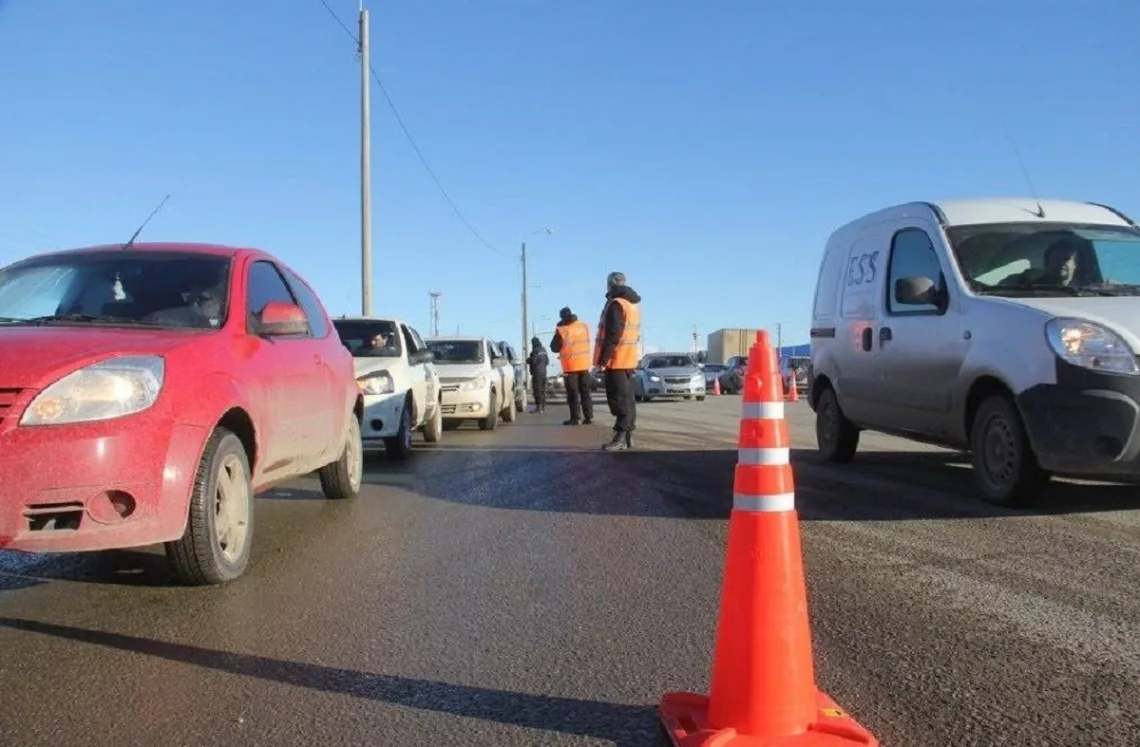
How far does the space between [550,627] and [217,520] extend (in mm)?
1712

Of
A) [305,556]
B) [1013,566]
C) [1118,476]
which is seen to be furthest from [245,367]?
[1118,476]

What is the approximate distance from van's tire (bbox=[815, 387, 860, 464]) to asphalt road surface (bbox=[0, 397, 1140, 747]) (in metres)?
1.89

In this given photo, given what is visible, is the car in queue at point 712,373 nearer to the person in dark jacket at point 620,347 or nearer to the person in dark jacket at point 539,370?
the person in dark jacket at point 539,370

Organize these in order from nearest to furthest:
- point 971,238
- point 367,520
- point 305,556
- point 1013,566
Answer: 1. point 1013,566
2. point 305,556
3. point 367,520
4. point 971,238

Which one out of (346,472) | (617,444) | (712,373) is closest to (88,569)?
(346,472)

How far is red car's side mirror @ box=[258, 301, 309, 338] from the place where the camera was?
5164 mm

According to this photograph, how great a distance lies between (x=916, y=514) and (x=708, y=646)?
3.07 m

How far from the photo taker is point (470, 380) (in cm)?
1460

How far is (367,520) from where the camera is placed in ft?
21.0

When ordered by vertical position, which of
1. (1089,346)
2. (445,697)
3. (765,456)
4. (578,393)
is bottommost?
(445,697)

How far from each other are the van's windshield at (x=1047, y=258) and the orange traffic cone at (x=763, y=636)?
4.18 m

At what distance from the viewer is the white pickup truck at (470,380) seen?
1458 centimetres

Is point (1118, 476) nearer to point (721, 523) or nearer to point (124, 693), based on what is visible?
point (721, 523)

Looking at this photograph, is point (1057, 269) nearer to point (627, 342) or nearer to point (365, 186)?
point (627, 342)
